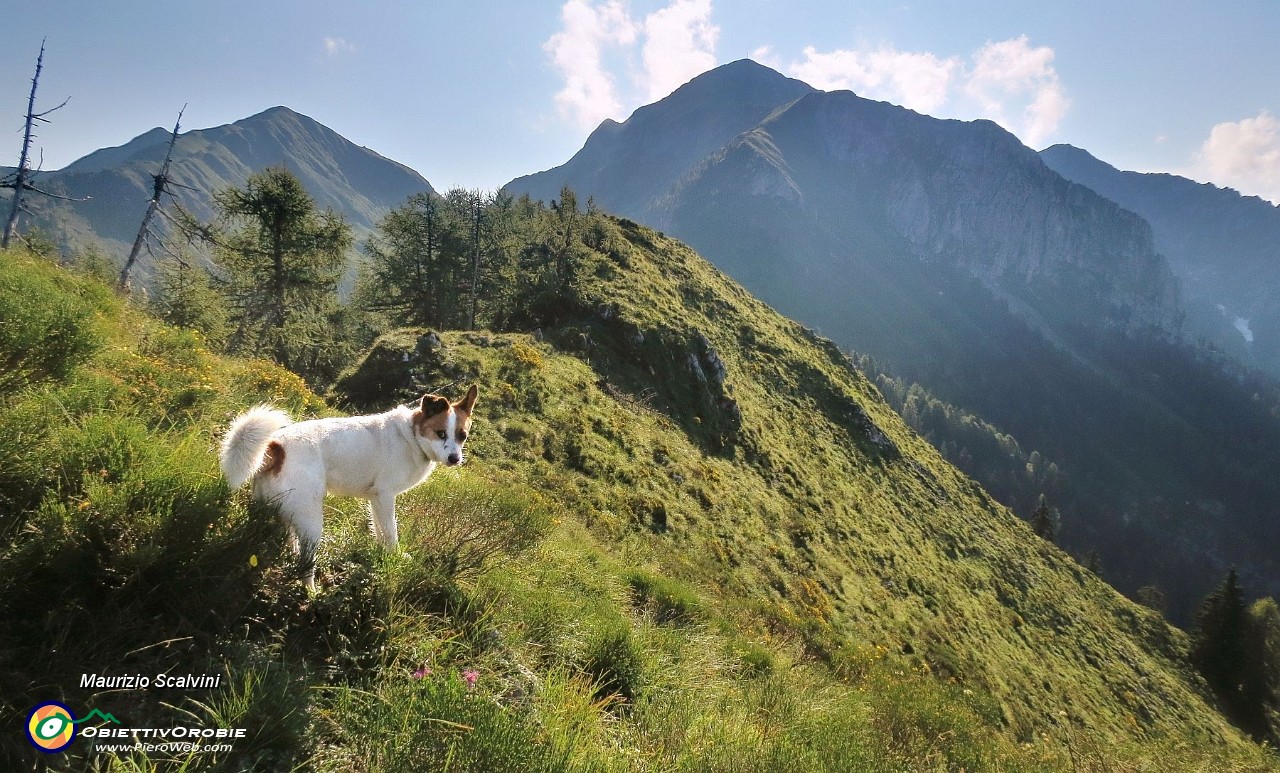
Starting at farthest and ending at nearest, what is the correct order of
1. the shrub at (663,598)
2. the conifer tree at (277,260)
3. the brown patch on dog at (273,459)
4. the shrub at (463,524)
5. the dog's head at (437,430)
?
the conifer tree at (277,260) → the shrub at (663,598) → the dog's head at (437,430) → the shrub at (463,524) → the brown patch on dog at (273,459)

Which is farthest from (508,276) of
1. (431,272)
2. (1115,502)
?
(1115,502)

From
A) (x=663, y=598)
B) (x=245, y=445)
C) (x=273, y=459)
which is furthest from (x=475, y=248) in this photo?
(x=245, y=445)

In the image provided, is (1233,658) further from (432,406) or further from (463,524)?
(432,406)

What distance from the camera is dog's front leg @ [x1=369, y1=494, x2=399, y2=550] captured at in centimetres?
432

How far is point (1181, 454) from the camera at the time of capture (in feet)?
613

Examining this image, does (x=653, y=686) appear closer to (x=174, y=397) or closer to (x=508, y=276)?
(x=174, y=397)

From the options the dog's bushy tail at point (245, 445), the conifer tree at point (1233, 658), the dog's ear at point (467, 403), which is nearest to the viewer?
the dog's bushy tail at point (245, 445)

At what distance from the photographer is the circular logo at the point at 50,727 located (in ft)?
6.91

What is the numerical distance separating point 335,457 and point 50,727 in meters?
2.15

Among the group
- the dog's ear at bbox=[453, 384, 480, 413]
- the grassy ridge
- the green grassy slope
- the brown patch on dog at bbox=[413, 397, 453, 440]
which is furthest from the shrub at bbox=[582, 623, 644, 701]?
the green grassy slope

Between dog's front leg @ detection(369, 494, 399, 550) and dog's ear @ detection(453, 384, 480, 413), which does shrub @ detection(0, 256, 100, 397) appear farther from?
dog's ear @ detection(453, 384, 480, 413)

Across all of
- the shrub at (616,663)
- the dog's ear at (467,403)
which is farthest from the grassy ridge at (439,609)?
the dog's ear at (467,403)

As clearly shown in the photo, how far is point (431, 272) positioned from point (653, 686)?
108 ft

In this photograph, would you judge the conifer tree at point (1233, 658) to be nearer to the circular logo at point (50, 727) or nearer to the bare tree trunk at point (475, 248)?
the circular logo at point (50, 727)
